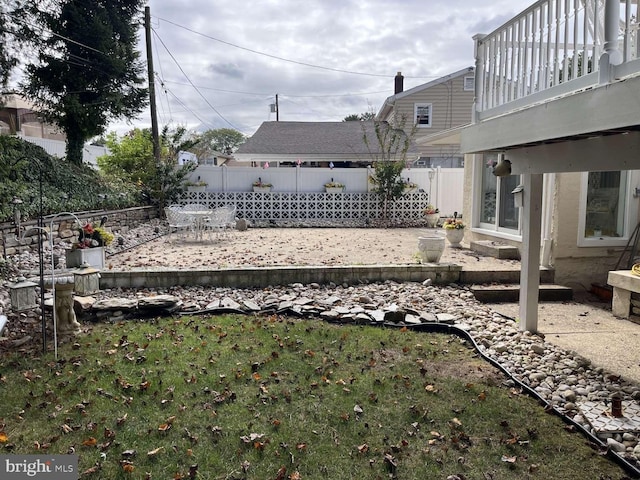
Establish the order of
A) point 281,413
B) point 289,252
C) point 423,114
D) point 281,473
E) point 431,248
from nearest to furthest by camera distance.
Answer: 1. point 281,473
2. point 281,413
3. point 431,248
4. point 289,252
5. point 423,114

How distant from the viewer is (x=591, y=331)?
4840 millimetres

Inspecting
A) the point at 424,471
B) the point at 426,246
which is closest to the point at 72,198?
the point at 426,246

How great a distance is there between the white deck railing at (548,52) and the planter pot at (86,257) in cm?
481

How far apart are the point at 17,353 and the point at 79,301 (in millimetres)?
1124

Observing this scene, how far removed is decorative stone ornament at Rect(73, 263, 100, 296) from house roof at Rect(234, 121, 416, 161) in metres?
14.3

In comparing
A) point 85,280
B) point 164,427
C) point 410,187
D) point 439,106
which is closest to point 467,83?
point 439,106

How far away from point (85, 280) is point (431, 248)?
183 inches

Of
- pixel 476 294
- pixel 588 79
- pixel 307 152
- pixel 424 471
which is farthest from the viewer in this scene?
pixel 307 152

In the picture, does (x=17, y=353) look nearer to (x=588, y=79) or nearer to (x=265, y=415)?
(x=265, y=415)

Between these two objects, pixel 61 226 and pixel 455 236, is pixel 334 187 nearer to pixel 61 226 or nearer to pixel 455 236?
pixel 455 236

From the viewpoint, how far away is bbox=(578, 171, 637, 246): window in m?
6.46

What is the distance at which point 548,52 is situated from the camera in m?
3.60

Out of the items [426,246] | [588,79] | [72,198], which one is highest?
[588,79]

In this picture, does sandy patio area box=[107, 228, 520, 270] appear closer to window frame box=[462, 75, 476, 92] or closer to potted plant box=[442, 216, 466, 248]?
potted plant box=[442, 216, 466, 248]
